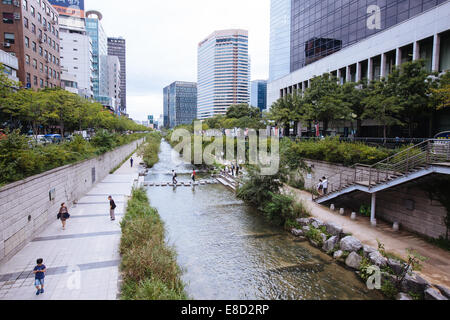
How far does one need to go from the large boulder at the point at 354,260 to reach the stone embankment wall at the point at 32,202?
528 inches

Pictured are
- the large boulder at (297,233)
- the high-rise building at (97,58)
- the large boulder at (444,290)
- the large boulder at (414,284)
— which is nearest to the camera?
the large boulder at (444,290)

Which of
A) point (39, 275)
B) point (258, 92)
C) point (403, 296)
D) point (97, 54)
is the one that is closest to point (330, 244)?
point (403, 296)

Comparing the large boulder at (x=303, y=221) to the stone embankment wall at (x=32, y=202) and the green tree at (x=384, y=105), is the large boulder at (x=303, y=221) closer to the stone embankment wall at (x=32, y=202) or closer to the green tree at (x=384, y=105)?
the green tree at (x=384, y=105)

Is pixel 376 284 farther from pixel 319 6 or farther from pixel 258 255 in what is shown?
pixel 319 6

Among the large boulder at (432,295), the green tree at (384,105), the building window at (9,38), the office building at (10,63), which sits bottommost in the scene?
the large boulder at (432,295)

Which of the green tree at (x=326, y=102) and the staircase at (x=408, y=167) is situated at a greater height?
the green tree at (x=326, y=102)

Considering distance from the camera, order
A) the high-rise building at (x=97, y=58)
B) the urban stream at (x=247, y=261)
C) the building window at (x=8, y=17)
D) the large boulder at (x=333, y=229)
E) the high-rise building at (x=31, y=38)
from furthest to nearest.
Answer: the high-rise building at (x=97, y=58)
the high-rise building at (x=31, y=38)
the building window at (x=8, y=17)
the large boulder at (x=333, y=229)
the urban stream at (x=247, y=261)

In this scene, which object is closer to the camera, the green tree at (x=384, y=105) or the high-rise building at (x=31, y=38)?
the green tree at (x=384, y=105)

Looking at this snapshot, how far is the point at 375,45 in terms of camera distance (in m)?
27.3

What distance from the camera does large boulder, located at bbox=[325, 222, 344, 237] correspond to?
1313cm

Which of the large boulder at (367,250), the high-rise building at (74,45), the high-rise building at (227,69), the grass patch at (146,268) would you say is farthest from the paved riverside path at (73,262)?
the high-rise building at (227,69)

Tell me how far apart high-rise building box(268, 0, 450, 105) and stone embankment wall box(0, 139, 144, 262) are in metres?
26.4

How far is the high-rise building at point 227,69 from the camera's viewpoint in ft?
520
